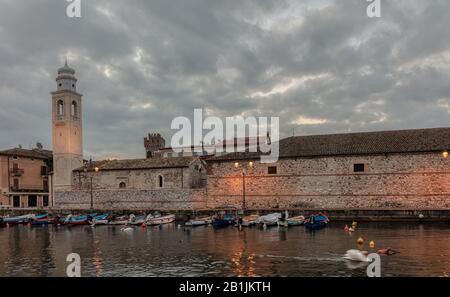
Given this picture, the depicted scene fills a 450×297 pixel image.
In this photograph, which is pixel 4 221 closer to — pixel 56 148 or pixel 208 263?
pixel 56 148

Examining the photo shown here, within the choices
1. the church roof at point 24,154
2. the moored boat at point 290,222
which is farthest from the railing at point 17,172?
the moored boat at point 290,222

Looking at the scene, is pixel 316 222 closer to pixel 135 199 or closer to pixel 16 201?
pixel 135 199

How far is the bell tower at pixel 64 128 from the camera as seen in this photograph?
6550cm

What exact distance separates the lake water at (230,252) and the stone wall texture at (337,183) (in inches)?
257

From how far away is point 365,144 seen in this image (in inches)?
1869

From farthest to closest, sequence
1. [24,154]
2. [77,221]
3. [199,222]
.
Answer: [24,154]
[77,221]
[199,222]

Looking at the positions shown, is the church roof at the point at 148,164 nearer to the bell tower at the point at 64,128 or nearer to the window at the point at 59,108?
the bell tower at the point at 64,128

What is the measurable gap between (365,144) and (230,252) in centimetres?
2776

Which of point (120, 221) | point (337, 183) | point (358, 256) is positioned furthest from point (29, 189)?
point (358, 256)

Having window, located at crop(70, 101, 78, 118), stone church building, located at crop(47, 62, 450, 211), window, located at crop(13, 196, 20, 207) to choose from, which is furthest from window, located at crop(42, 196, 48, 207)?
window, located at crop(70, 101, 78, 118)

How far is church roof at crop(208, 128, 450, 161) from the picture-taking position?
146ft

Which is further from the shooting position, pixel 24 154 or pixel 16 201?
pixel 24 154
